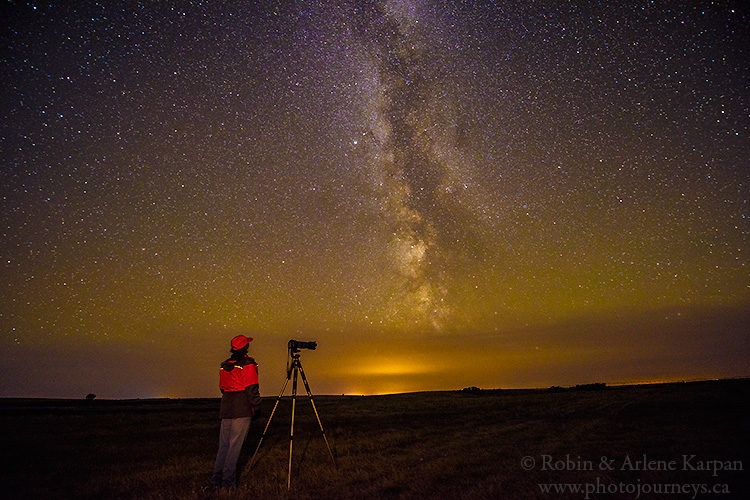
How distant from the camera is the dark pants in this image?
6702 millimetres

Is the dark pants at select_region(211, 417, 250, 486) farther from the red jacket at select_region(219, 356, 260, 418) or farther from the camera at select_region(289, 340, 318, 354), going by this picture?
the camera at select_region(289, 340, 318, 354)

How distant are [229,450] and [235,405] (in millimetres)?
738

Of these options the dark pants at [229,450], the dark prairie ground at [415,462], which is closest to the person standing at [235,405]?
the dark pants at [229,450]

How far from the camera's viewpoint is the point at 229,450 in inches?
268

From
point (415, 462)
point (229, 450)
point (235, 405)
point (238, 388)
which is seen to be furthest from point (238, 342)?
point (415, 462)

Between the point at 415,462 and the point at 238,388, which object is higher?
the point at 238,388

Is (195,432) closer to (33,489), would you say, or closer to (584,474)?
(33,489)

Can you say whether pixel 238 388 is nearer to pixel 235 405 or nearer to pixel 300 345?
pixel 235 405

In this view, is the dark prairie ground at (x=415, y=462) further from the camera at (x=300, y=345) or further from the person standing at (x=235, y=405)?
the camera at (x=300, y=345)

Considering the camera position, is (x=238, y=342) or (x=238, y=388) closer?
(x=238, y=388)

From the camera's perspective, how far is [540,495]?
565cm

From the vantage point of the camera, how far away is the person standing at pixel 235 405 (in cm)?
678

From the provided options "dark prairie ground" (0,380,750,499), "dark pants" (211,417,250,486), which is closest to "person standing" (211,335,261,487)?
"dark pants" (211,417,250,486)

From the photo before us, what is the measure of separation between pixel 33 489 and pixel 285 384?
15.4 feet
